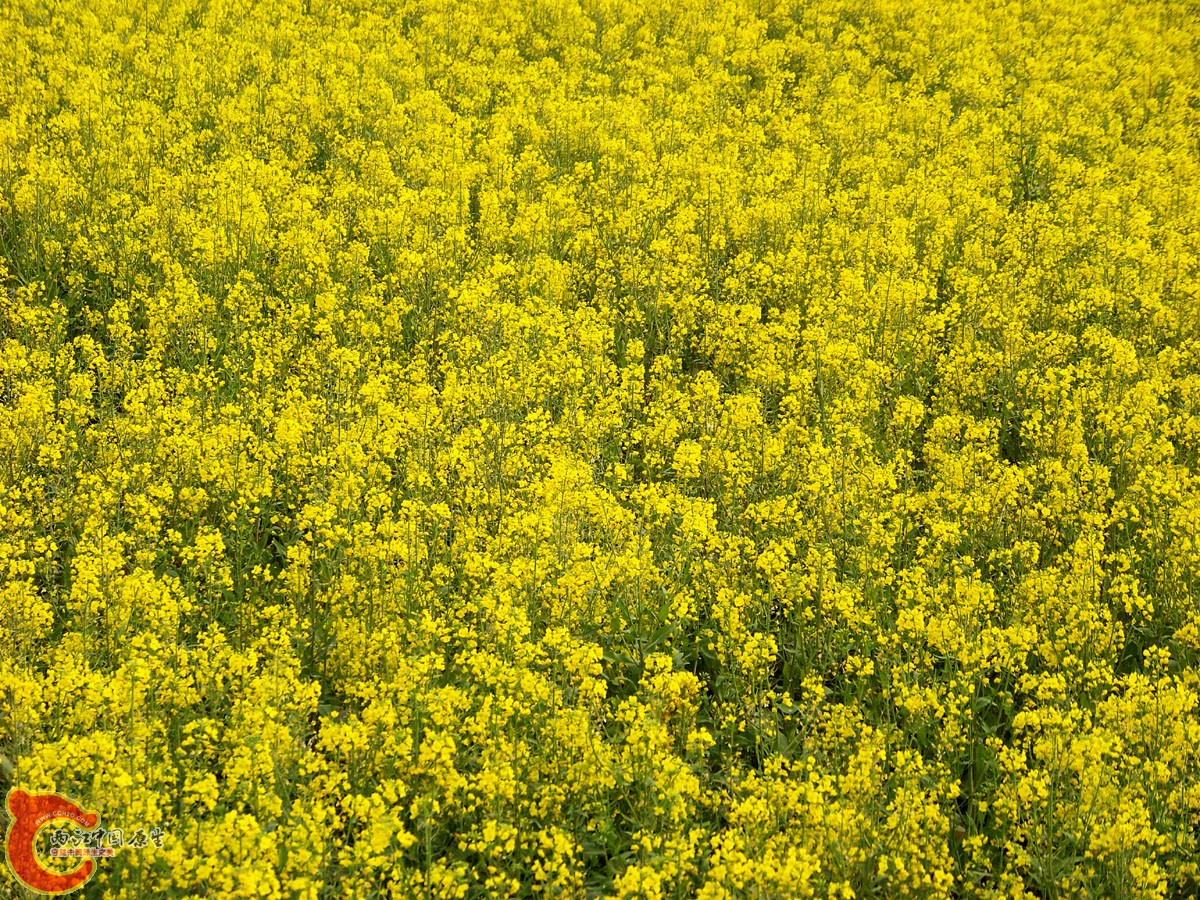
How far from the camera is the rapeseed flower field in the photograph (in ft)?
14.0

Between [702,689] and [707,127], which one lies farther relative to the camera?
[707,127]

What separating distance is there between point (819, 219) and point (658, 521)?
428 cm

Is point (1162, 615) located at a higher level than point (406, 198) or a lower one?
lower

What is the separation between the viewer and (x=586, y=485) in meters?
6.06

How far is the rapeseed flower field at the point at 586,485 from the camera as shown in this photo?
4.26m

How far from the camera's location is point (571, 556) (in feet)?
18.2

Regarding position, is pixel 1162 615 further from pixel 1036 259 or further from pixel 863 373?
pixel 1036 259

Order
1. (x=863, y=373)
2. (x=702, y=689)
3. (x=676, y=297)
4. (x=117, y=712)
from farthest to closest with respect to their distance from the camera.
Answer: (x=676, y=297)
(x=863, y=373)
(x=702, y=689)
(x=117, y=712)

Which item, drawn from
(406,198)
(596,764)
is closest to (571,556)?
(596,764)

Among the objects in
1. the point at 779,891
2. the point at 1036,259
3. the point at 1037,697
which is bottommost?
the point at 779,891

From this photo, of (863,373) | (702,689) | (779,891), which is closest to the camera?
(779,891)

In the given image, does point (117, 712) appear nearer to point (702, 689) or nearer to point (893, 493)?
point (702, 689)

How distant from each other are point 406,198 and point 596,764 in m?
5.66

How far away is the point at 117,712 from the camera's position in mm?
4340
